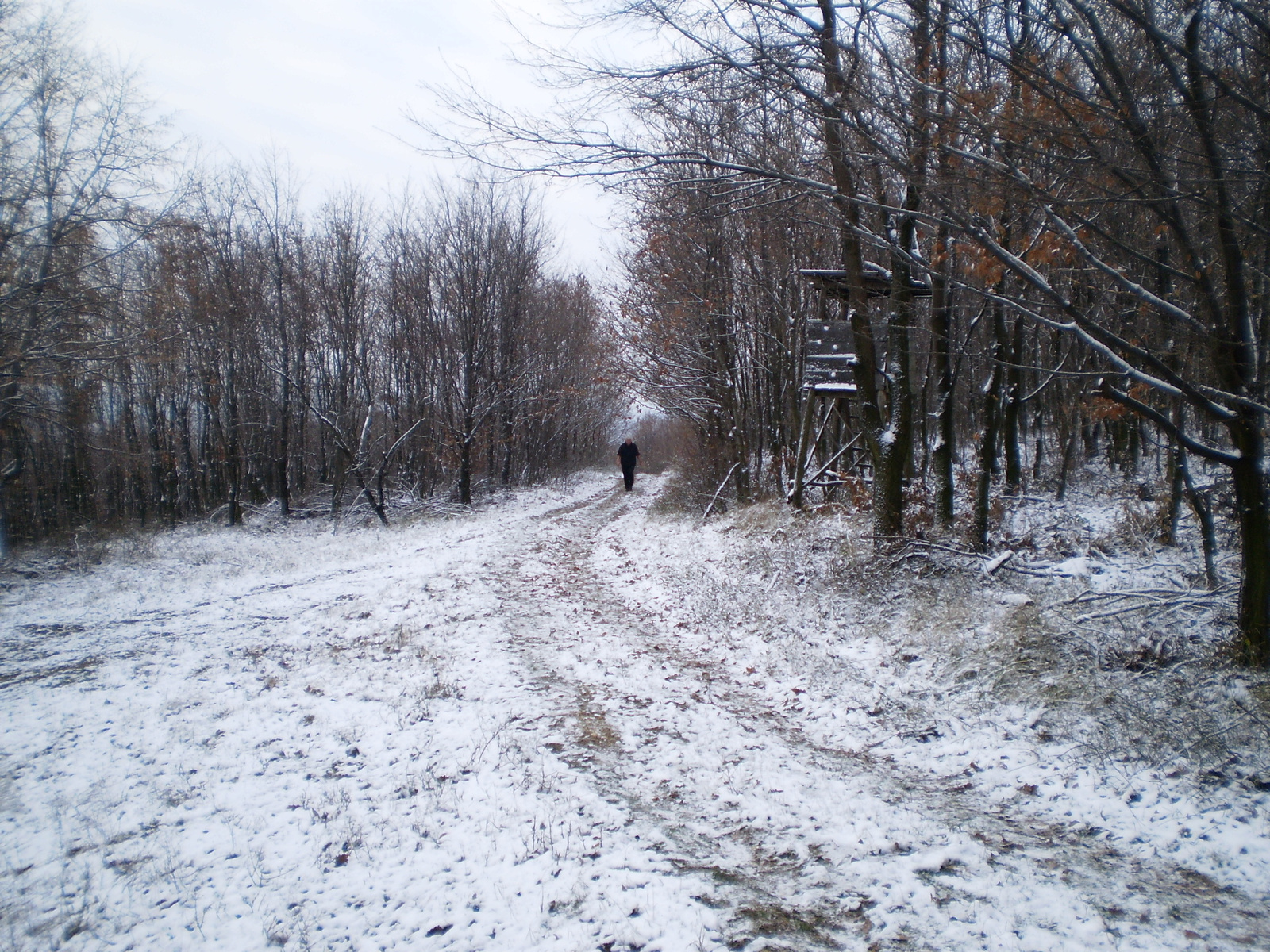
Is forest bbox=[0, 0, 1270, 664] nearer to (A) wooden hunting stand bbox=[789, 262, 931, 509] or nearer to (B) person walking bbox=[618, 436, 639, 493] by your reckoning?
(A) wooden hunting stand bbox=[789, 262, 931, 509]

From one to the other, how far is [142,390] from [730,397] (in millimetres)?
22244

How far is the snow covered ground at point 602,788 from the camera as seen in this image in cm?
308

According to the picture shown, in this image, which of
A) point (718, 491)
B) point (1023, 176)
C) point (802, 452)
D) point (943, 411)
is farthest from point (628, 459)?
point (1023, 176)

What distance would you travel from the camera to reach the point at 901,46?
7.32 meters

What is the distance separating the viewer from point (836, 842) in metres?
3.64

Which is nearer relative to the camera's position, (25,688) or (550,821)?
(550,821)

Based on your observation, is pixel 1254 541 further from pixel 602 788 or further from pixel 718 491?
pixel 718 491

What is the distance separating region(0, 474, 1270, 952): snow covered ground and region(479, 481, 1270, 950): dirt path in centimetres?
2

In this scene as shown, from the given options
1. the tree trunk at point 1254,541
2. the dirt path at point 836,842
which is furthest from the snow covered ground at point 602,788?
the tree trunk at point 1254,541

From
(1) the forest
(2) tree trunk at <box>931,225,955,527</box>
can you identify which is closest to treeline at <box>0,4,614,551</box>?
(1) the forest

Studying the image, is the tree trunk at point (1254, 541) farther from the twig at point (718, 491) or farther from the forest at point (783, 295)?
the twig at point (718, 491)

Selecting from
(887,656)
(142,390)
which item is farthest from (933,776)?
(142,390)

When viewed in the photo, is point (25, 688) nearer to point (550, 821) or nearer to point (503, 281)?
point (550, 821)

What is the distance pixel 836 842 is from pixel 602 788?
1520 millimetres
